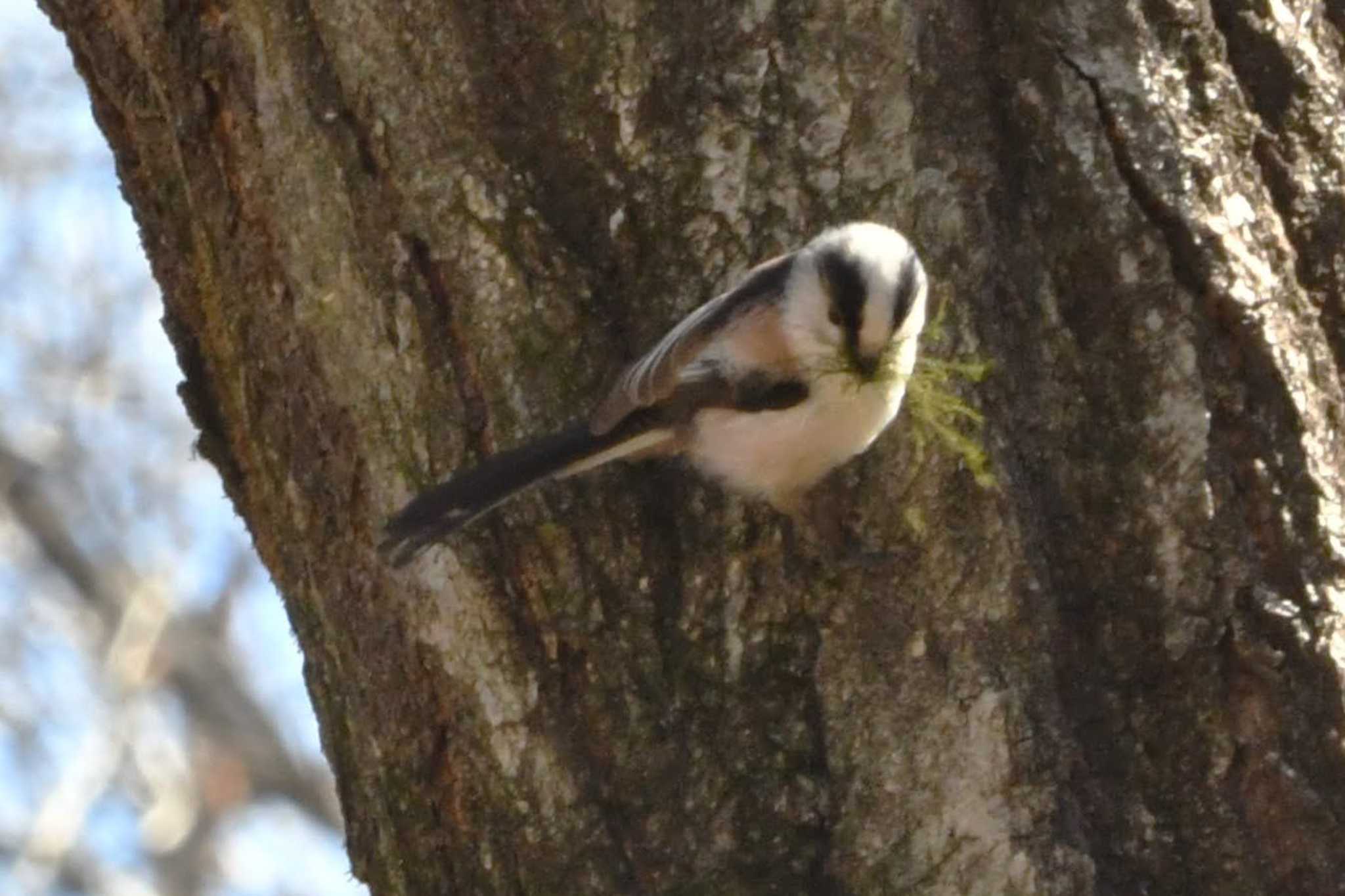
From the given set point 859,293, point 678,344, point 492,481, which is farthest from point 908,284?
point 492,481

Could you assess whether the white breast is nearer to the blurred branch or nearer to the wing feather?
the wing feather

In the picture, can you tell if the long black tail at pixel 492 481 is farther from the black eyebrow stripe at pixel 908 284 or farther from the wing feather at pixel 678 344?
the black eyebrow stripe at pixel 908 284

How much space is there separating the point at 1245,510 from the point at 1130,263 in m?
0.36

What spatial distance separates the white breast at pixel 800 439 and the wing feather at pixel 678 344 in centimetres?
16

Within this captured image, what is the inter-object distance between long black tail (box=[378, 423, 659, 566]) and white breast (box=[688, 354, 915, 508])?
204 millimetres

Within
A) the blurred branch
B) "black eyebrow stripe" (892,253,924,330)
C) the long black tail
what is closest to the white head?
"black eyebrow stripe" (892,253,924,330)

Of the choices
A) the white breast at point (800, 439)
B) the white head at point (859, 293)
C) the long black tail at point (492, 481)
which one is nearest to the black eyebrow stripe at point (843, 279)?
the white head at point (859, 293)

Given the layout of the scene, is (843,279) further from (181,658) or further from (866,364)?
(181,658)

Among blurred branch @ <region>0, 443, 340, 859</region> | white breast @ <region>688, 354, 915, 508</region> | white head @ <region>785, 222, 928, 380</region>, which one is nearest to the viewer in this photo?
white head @ <region>785, 222, 928, 380</region>

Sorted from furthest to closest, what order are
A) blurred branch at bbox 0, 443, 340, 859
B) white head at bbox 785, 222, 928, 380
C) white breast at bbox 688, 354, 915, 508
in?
blurred branch at bbox 0, 443, 340, 859, white breast at bbox 688, 354, 915, 508, white head at bbox 785, 222, 928, 380

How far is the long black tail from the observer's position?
2.41 meters

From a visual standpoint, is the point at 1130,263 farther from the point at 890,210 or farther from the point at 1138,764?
the point at 1138,764

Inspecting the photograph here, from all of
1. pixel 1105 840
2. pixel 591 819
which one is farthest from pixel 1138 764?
pixel 591 819

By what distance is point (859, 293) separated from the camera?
2.40 meters
